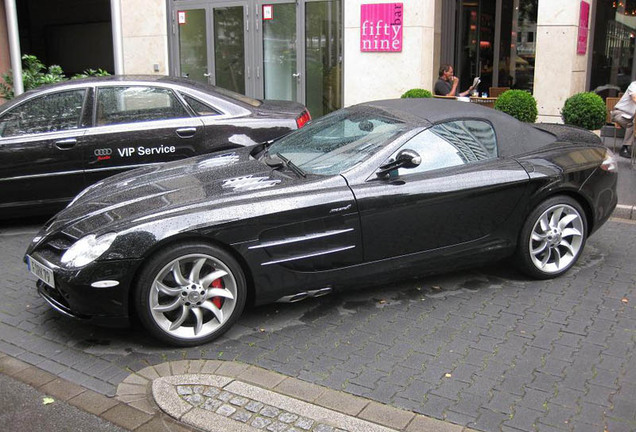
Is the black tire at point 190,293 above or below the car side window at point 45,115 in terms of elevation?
below

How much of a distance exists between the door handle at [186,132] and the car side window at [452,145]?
3004mm

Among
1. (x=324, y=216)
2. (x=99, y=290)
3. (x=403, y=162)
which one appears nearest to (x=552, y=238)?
(x=403, y=162)

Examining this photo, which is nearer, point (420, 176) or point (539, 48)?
point (420, 176)

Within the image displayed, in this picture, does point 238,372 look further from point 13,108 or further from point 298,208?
point 13,108

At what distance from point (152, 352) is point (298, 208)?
1.33 metres

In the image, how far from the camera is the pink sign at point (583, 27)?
10.9m

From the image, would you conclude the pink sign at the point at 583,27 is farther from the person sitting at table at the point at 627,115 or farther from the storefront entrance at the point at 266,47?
the storefront entrance at the point at 266,47

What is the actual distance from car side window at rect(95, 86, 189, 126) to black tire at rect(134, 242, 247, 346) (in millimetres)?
3336

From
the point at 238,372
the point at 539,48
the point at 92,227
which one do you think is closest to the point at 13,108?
the point at 92,227

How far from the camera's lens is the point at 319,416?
3.48m

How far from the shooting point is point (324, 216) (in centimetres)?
455

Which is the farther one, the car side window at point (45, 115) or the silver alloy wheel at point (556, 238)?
the car side window at point (45, 115)

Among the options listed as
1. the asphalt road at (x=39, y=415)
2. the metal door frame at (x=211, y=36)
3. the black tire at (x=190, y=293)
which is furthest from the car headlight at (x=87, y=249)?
the metal door frame at (x=211, y=36)

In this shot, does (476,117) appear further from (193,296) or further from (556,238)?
(193,296)
